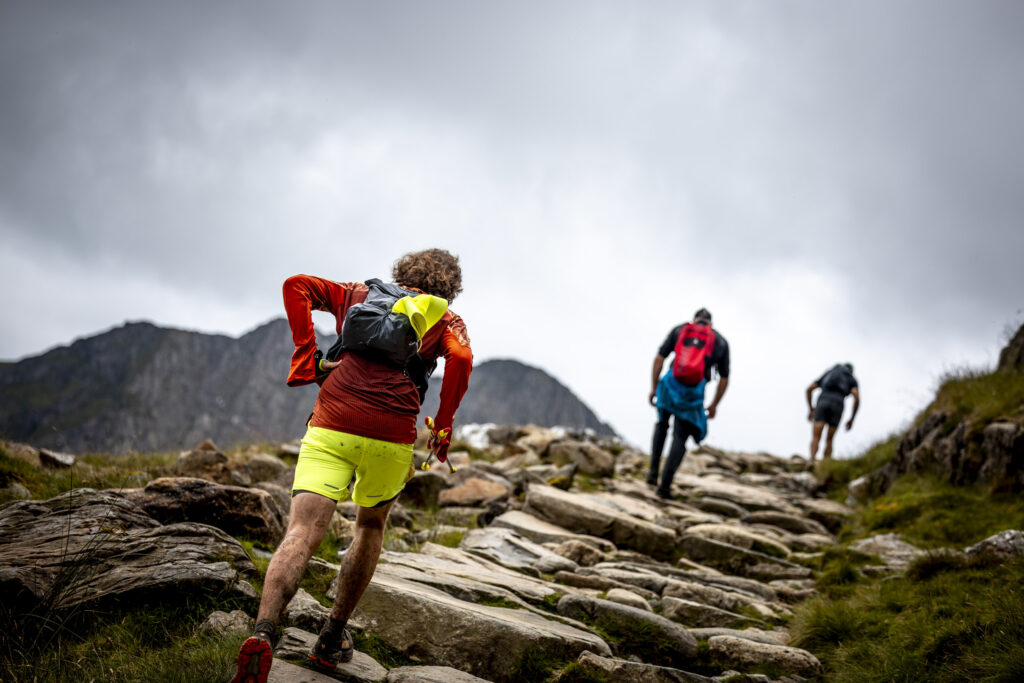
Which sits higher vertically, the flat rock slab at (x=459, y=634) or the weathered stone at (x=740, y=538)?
the weathered stone at (x=740, y=538)

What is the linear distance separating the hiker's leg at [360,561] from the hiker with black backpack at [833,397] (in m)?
16.0

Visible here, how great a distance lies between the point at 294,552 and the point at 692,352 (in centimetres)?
872

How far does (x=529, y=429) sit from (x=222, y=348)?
7071 inches

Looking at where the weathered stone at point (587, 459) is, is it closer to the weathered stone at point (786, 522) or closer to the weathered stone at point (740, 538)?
the weathered stone at point (786, 522)

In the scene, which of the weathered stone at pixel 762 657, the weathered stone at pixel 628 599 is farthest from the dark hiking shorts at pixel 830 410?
the weathered stone at pixel 762 657

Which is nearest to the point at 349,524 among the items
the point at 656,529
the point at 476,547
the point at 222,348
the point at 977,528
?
the point at 476,547

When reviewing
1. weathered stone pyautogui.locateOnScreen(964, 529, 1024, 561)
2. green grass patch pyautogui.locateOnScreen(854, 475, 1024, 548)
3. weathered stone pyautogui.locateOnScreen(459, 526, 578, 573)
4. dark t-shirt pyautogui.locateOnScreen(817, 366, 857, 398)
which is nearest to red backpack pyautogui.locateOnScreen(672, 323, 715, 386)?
green grass patch pyautogui.locateOnScreen(854, 475, 1024, 548)

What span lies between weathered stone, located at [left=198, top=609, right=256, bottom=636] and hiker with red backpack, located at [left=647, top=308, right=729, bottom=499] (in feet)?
26.4

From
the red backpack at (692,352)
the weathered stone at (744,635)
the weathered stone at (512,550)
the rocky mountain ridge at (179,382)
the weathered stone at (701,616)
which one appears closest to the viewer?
the weathered stone at (744,635)

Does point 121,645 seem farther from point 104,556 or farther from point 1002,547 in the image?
point 1002,547

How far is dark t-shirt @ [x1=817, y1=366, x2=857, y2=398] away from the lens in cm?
1650

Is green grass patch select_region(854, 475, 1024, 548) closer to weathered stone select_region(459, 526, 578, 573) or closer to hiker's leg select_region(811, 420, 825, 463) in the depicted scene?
weathered stone select_region(459, 526, 578, 573)

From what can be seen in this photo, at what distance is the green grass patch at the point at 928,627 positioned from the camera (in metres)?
3.63

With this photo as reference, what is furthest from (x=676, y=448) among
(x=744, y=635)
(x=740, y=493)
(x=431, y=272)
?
(x=431, y=272)
